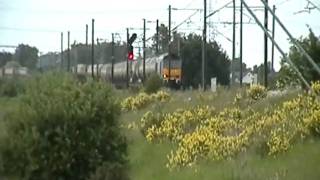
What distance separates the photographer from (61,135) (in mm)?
15930

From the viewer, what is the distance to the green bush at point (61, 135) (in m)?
16.0

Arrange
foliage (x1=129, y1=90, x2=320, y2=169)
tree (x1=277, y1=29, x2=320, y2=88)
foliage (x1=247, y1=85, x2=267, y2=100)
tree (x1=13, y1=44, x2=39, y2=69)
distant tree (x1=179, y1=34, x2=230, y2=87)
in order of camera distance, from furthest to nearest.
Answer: tree (x1=13, y1=44, x2=39, y2=69)
distant tree (x1=179, y1=34, x2=230, y2=87)
foliage (x1=247, y1=85, x2=267, y2=100)
tree (x1=277, y1=29, x2=320, y2=88)
foliage (x1=129, y1=90, x2=320, y2=169)

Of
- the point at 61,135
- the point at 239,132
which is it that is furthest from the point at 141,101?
the point at 61,135

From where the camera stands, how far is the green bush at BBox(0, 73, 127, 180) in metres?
16.0

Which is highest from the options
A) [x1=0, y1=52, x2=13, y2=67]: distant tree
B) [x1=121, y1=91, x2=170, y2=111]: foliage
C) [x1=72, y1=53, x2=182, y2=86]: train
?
[x1=0, y1=52, x2=13, y2=67]: distant tree


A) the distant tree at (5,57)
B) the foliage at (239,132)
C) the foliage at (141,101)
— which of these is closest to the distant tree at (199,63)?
the distant tree at (5,57)

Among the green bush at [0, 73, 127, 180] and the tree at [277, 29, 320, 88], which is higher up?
the tree at [277, 29, 320, 88]

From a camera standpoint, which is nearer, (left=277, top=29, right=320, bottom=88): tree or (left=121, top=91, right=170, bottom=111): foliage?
→ (left=277, top=29, right=320, bottom=88): tree

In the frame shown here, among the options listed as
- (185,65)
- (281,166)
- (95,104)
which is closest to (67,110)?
(95,104)

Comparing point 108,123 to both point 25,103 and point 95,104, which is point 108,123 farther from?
point 25,103

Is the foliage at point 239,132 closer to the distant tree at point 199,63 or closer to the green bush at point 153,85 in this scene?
the green bush at point 153,85

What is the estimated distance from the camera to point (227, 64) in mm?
89688

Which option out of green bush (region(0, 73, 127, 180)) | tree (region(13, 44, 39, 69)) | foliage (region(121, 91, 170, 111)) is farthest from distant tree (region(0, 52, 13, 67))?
green bush (region(0, 73, 127, 180))

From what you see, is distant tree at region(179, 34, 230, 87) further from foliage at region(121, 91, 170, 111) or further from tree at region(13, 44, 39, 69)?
foliage at region(121, 91, 170, 111)
